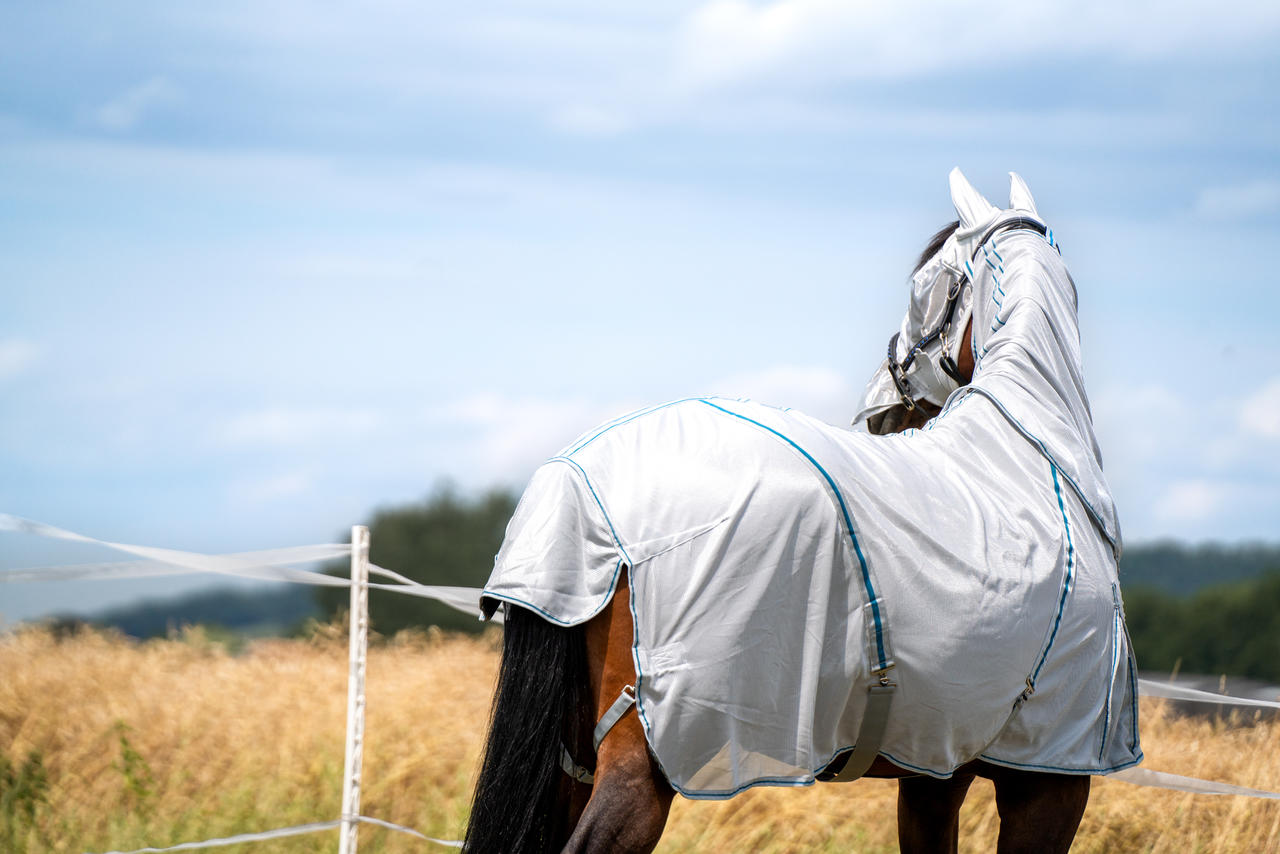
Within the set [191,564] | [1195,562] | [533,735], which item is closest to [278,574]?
[191,564]

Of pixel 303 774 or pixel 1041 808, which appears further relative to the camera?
pixel 303 774

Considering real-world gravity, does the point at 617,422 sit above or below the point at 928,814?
above

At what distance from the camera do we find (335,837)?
4.20 metres

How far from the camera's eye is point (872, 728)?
211cm

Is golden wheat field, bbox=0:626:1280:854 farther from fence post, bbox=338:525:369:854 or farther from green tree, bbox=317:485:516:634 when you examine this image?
green tree, bbox=317:485:516:634

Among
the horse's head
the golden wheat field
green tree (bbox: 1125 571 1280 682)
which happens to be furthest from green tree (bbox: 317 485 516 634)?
the horse's head

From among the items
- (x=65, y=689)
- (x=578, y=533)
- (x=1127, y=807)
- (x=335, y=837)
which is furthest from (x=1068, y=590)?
(x=65, y=689)

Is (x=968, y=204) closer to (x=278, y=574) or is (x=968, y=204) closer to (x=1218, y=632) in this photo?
(x=278, y=574)

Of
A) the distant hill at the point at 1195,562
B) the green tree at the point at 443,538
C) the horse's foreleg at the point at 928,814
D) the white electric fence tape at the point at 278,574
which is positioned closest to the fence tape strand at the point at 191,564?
the white electric fence tape at the point at 278,574

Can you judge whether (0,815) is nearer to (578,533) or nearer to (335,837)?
(335,837)

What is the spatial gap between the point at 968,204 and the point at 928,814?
5.81 feet

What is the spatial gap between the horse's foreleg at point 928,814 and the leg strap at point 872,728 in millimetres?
671

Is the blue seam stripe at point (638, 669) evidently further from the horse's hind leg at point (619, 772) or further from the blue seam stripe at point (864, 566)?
the blue seam stripe at point (864, 566)

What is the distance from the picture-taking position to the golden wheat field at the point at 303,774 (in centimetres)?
412
